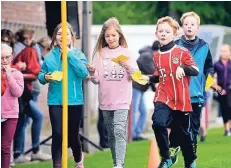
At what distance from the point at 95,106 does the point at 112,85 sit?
16052mm

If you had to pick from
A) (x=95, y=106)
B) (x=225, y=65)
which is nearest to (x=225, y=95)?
(x=225, y=65)

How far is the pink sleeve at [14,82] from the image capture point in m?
11.3

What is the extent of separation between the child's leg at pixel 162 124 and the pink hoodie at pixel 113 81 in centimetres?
66

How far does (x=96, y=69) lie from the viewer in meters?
11.8

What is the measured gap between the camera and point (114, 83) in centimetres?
1175

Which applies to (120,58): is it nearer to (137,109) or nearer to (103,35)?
(103,35)

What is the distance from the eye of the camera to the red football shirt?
11.2 metres

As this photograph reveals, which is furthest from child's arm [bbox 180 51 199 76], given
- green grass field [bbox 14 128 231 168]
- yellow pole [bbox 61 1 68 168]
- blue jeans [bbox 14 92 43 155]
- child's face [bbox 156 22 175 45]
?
blue jeans [bbox 14 92 43 155]

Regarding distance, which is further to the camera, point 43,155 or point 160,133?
point 43,155

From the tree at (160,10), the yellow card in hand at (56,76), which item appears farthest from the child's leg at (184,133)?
the tree at (160,10)

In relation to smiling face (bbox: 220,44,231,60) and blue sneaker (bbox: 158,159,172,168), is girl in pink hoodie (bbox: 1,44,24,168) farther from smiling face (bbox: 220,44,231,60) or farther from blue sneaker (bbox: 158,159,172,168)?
smiling face (bbox: 220,44,231,60)

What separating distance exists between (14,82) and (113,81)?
1.21m

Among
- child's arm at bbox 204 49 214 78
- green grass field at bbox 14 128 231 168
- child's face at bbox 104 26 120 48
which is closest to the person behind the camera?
child's face at bbox 104 26 120 48

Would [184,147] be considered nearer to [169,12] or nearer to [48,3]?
[48,3]
